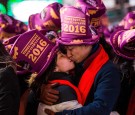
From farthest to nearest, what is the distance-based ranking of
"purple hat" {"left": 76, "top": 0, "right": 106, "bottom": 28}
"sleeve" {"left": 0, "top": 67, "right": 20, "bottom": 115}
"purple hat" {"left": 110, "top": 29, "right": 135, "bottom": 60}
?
"purple hat" {"left": 76, "top": 0, "right": 106, "bottom": 28} < "purple hat" {"left": 110, "top": 29, "right": 135, "bottom": 60} < "sleeve" {"left": 0, "top": 67, "right": 20, "bottom": 115}

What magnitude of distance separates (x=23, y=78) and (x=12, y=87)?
0.46 metres

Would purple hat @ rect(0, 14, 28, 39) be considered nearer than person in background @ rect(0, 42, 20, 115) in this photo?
No

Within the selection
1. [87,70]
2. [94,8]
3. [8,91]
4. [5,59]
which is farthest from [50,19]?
[8,91]

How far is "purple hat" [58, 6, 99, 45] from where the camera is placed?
169 centimetres

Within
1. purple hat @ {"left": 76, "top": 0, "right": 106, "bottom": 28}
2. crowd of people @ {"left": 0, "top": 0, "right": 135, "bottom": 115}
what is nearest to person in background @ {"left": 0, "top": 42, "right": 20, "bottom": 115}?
crowd of people @ {"left": 0, "top": 0, "right": 135, "bottom": 115}

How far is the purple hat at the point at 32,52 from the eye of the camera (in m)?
1.73

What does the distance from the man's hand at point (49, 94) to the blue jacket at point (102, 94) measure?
7 cm

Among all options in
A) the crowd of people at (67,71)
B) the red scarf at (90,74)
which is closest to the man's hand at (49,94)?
the crowd of people at (67,71)

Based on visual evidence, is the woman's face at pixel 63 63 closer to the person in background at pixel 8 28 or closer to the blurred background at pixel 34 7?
the person in background at pixel 8 28

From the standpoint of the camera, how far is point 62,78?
1.67m

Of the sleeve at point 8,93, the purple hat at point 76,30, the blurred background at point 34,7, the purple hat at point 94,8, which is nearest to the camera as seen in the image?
the sleeve at point 8,93

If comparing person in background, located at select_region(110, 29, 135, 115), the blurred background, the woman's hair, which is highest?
the woman's hair

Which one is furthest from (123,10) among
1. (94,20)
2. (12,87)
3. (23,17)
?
(12,87)

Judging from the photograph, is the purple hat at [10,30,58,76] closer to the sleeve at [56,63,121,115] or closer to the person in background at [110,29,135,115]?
the sleeve at [56,63,121,115]
